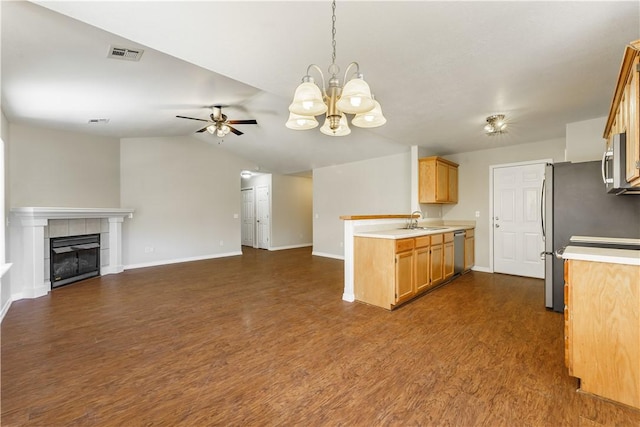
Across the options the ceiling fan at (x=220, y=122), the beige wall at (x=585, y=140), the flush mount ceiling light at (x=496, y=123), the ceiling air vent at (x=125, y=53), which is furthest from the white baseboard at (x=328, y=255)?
the ceiling air vent at (x=125, y=53)

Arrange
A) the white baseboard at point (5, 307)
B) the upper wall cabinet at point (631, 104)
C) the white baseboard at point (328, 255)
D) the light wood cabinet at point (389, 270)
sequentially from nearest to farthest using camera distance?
1. the upper wall cabinet at point (631, 104)
2. the white baseboard at point (5, 307)
3. the light wood cabinet at point (389, 270)
4. the white baseboard at point (328, 255)

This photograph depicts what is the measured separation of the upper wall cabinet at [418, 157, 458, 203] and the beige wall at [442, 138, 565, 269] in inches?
17.7

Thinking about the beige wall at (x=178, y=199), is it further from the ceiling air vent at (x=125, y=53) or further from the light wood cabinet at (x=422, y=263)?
the light wood cabinet at (x=422, y=263)

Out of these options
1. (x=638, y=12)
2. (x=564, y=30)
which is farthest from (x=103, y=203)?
(x=638, y=12)

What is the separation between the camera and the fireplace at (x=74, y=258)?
4427mm

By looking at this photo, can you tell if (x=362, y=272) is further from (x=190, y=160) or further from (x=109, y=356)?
(x=190, y=160)

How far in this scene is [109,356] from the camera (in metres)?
2.35

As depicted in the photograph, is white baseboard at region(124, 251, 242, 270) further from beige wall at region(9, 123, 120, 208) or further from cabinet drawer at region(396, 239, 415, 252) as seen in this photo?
cabinet drawer at region(396, 239, 415, 252)

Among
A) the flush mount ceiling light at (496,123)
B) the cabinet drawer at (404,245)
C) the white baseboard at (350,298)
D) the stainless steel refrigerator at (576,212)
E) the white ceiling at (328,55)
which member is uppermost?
the white ceiling at (328,55)

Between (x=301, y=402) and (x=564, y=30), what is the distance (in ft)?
10.4

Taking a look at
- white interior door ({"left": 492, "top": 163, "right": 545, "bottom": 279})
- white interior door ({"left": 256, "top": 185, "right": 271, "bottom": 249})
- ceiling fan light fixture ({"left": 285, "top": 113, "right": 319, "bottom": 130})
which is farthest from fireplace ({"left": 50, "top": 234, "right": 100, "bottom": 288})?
white interior door ({"left": 492, "top": 163, "right": 545, "bottom": 279})

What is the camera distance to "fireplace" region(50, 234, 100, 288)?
14.5 ft

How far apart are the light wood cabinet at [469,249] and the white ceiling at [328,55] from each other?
2068mm

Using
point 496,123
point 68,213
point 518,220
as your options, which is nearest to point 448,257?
point 518,220
